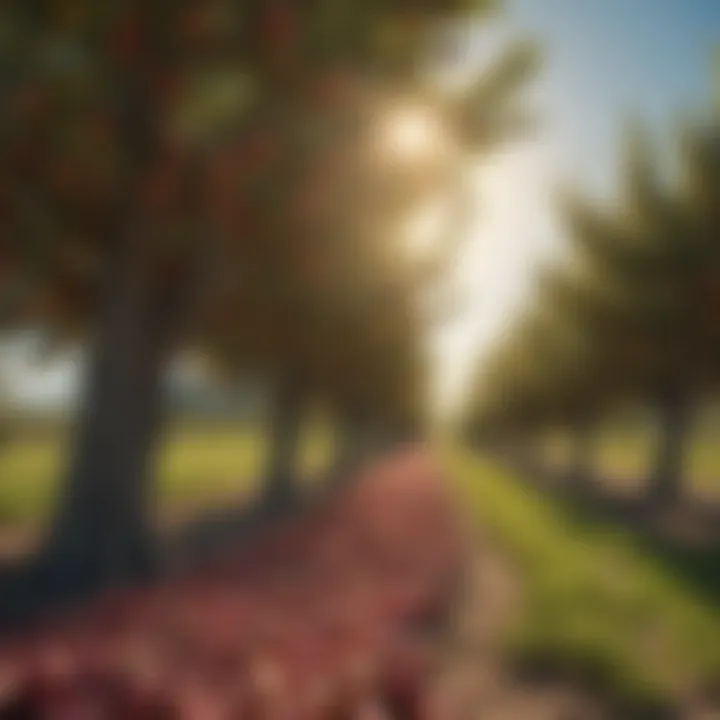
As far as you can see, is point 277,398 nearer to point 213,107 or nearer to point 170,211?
point 170,211

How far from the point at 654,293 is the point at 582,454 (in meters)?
15.4

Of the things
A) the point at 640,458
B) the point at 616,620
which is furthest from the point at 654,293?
the point at 640,458

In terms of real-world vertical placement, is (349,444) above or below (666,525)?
below

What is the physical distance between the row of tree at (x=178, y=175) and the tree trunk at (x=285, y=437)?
5172 millimetres

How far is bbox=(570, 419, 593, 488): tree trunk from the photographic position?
94.4ft

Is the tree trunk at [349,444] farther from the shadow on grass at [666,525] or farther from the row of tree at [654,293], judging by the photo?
the row of tree at [654,293]

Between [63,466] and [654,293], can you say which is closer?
[63,466]

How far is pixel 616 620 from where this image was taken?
8.18m

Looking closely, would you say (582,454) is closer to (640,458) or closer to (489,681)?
(640,458)

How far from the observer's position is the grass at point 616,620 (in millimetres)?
6715

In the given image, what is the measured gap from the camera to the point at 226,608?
5.74 m

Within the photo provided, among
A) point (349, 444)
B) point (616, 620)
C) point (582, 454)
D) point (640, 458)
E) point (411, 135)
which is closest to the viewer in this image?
point (411, 135)

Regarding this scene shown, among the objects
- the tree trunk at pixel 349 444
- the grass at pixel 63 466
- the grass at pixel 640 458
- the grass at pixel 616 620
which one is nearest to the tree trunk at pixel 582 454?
the grass at pixel 640 458

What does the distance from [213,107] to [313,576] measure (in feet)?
11.0
